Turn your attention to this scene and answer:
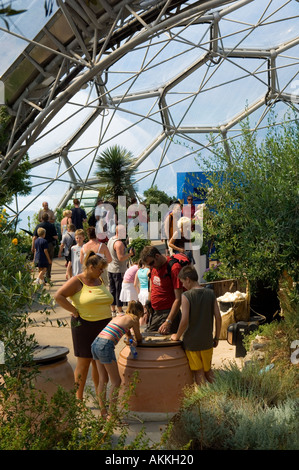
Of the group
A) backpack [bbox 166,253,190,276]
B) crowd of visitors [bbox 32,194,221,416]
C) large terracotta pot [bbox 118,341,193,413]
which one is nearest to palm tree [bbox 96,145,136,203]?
crowd of visitors [bbox 32,194,221,416]

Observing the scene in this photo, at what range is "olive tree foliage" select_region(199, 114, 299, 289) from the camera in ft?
21.6

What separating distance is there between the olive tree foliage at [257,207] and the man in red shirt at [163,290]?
2.24 feet

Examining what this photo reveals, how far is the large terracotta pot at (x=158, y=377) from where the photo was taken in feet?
20.4

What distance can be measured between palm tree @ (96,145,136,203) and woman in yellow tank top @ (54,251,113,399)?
46.4 feet

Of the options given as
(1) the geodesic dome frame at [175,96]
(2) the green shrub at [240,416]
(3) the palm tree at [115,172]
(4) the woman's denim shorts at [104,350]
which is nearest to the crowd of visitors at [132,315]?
(4) the woman's denim shorts at [104,350]

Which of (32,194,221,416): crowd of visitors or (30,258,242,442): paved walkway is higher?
(32,194,221,416): crowd of visitors

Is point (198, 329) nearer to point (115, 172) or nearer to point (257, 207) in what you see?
point (257, 207)

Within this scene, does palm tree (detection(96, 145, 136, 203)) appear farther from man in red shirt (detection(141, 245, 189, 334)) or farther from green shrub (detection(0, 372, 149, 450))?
green shrub (detection(0, 372, 149, 450))

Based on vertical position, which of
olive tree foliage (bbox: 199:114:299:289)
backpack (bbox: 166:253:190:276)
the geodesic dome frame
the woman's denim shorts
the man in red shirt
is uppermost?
the geodesic dome frame

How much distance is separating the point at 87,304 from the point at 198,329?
119 cm

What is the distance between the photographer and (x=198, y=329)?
649 cm

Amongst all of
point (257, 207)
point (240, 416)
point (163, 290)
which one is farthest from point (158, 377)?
point (257, 207)

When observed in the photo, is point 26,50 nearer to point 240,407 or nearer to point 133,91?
point 133,91

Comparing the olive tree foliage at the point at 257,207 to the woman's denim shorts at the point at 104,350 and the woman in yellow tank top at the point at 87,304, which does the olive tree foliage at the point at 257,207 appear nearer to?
the woman in yellow tank top at the point at 87,304
